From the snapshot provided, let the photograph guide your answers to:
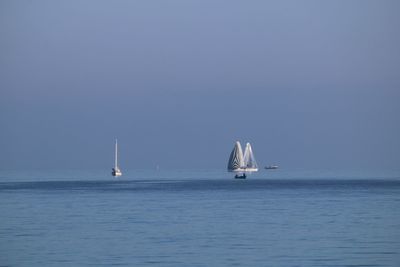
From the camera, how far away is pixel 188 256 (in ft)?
153

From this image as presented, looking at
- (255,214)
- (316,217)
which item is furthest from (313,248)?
(255,214)

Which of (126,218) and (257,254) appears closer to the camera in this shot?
(257,254)

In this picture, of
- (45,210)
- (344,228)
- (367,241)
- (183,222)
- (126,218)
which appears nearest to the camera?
(367,241)

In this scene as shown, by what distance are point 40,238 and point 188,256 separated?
1189cm

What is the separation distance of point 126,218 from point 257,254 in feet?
84.1

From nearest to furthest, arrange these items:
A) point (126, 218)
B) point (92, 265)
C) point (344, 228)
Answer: point (92, 265)
point (344, 228)
point (126, 218)

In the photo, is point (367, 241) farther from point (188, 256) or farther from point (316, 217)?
point (316, 217)

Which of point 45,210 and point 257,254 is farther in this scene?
point 45,210

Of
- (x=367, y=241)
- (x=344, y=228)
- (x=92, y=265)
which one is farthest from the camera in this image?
(x=344, y=228)

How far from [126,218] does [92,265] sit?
27.9 m

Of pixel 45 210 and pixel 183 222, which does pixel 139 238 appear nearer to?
pixel 183 222

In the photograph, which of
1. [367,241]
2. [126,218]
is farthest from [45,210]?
[367,241]

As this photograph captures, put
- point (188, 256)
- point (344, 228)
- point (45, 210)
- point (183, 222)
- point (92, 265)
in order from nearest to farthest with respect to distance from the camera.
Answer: point (92, 265) < point (188, 256) < point (344, 228) < point (183, 222) < point (45, 210)

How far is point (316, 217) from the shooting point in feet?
231
